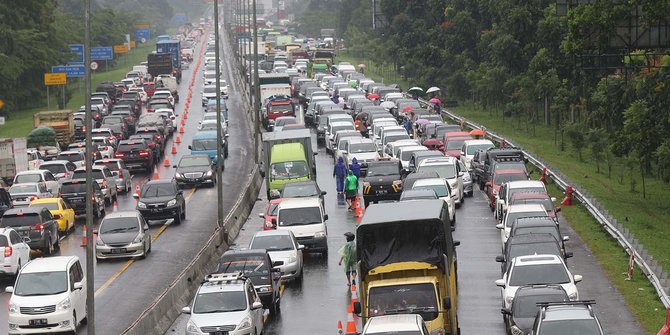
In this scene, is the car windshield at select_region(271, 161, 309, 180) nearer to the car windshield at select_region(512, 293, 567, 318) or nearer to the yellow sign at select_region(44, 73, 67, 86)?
the car windshield at select_region(512, 293, 567, 318)

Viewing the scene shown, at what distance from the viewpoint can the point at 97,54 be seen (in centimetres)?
15425

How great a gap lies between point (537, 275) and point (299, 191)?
19623mm

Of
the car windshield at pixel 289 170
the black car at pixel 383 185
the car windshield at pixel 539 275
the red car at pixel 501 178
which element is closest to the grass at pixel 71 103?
the car windshield at pixel 289 170

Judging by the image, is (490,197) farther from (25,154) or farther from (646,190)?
(25,154)

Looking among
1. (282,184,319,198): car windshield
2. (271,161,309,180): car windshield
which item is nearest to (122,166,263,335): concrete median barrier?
→ (271,161,309,180): car windshield

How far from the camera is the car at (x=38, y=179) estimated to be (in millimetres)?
56719

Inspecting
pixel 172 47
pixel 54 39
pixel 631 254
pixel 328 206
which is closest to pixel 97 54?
pixel 172 47

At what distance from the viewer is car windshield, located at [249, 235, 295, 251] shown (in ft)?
127

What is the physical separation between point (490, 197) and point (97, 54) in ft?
354

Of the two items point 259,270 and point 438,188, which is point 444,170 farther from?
point 259,270

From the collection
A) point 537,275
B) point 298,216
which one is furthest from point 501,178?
point 537,275

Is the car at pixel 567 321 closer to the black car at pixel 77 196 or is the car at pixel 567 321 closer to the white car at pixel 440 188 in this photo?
the white car at pixel 440 188

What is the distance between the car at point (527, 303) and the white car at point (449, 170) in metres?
22.7

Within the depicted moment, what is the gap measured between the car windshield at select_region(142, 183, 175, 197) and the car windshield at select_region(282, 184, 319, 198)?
4.37 meters
